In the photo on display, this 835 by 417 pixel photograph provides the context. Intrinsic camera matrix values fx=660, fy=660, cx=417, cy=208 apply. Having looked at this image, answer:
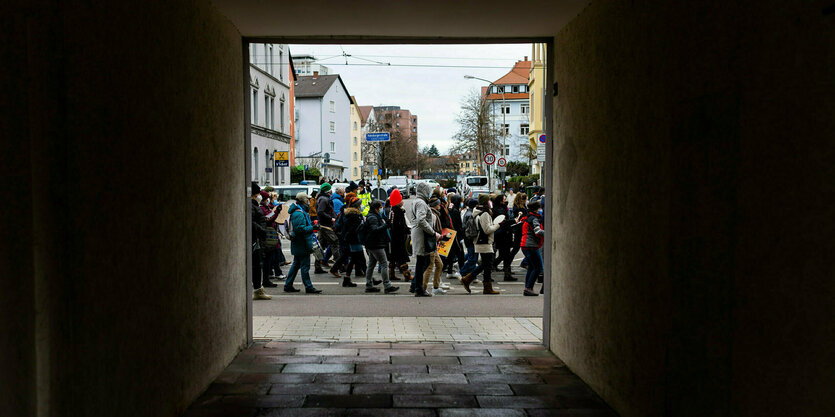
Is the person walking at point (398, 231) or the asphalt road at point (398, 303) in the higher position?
the person walking at point (398, 231)

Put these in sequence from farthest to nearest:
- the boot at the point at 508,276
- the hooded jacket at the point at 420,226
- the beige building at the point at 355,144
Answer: the beige building at the point at 355,144, the boot at the point at 508,276, the hooded jacket at the point at 420,226

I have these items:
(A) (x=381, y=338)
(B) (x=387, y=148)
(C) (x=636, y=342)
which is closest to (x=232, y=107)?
(A) (x=381, y=338)

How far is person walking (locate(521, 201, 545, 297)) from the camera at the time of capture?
428 inches

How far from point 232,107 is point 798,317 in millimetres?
5149

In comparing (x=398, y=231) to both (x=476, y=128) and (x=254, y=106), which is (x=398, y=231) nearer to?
(x=254, y=106)

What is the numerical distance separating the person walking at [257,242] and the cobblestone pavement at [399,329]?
6.23 ft

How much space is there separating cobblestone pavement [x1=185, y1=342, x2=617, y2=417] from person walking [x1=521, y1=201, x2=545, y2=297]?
396cm

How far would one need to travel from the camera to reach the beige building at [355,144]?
3483 inches

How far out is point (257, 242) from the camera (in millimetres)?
10961

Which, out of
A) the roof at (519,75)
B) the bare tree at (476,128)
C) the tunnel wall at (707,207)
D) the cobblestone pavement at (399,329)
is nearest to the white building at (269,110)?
the bare tree at (476,128)

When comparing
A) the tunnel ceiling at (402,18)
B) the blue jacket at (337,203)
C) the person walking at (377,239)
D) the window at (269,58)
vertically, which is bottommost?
the person walking at (377,239)

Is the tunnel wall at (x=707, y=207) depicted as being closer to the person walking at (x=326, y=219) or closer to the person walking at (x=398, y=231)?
the person walking at (x=398, y=231)

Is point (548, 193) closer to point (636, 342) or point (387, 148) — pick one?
point (636, 342)

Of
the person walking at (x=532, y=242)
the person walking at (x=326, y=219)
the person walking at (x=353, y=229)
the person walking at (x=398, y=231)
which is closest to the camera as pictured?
the person walking at (x=532, y=242)
